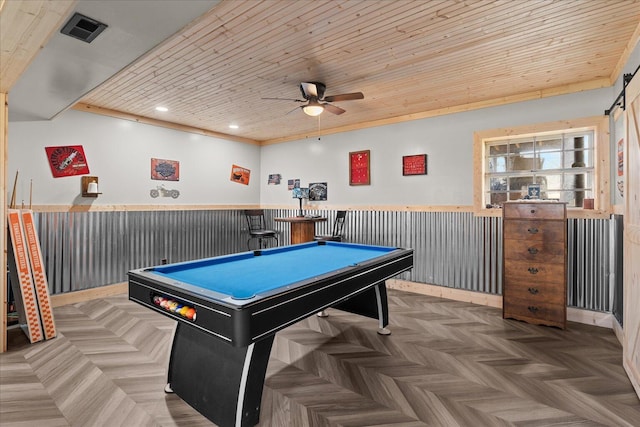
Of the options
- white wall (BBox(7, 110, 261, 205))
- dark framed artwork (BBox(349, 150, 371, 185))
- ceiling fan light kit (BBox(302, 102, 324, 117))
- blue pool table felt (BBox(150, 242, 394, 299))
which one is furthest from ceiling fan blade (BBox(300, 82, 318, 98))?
white wall (BBox(7, 110, 261, 205))

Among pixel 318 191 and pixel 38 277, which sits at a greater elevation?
pixel 318 191

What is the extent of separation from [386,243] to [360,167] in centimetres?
147

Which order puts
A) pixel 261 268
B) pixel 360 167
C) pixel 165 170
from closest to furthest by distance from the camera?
pixel 261 268 < pixel 165 170 < pixel 360 167

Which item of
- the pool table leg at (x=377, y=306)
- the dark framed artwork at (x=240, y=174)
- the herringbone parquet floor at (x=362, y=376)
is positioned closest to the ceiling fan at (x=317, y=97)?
the pool table leg at (x=377, y=306)

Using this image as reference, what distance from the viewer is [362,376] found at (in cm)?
270

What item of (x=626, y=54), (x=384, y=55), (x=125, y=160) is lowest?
(x=125, y=160)

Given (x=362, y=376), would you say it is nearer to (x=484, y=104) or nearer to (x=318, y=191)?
(x=484, y=104)

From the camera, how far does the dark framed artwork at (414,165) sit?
5.29 metres

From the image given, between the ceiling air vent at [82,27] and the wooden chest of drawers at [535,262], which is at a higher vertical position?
the ceiling air vent at [82,27]

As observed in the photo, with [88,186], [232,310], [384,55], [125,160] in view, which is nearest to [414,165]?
[384,55]

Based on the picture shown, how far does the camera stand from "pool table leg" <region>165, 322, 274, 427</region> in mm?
1982

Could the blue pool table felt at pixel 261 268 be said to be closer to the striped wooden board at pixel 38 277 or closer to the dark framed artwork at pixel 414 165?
the striped wooden board at pixel 38 277

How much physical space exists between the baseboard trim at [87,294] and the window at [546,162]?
5.62m

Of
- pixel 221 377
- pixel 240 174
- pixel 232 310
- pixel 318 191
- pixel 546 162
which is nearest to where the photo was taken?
pixel 232 310
